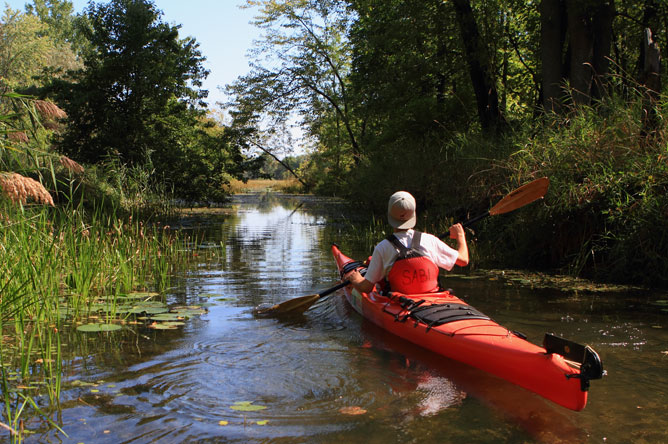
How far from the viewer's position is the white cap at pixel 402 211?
4.59m

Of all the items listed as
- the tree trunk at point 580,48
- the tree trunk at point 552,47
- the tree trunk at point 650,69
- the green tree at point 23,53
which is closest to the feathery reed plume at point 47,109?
the tree trunk at point 650,69

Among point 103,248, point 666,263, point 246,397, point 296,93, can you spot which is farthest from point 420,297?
point 296,93

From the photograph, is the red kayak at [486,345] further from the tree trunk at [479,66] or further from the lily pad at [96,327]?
the tree trunk at [479,66]

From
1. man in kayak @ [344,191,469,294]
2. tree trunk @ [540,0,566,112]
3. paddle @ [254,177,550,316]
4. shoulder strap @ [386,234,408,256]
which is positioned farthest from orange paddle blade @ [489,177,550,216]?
tree trunk @ [540,0,566,112]

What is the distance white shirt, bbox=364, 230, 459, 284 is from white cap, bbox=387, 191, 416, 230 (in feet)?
0.32

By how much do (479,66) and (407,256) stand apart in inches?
389

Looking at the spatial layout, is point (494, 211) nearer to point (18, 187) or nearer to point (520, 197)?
point (520, 197)

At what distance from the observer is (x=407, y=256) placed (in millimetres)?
4660

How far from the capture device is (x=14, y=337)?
4.58 meters

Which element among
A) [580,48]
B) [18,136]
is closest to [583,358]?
[18,136]

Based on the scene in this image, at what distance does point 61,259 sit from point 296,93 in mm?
23566

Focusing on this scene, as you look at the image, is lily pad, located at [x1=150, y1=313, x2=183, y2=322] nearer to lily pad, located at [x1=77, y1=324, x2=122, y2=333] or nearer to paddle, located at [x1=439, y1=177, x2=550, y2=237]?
lily pad, located at [x1=77, y1=324, x2=122, y2=333]

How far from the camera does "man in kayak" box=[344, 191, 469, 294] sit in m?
4.64

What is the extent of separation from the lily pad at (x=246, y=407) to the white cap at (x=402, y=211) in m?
1.87
